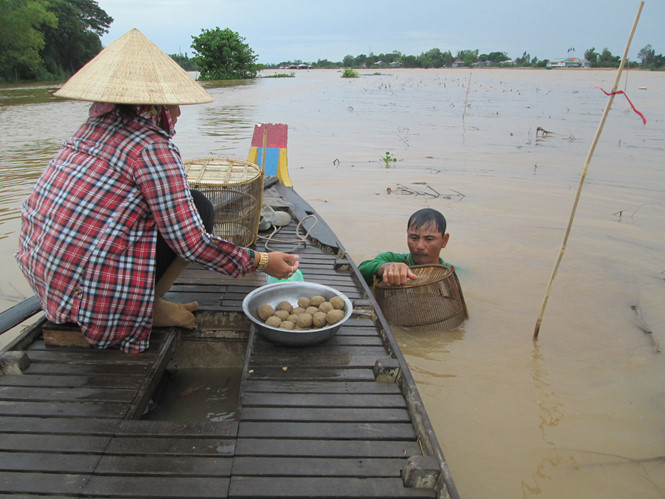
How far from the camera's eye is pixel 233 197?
332 centimetres

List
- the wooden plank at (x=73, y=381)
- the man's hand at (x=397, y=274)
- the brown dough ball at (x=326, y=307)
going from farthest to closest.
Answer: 1. the man's hand at (x=397, y=274)
2. the brown dough ball at (x=326, y=307)
3. the wooden plank at (x=73, y=381)

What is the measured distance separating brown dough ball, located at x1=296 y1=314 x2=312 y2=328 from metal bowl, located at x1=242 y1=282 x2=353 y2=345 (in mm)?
66

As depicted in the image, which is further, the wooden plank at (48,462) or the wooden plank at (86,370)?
the wooden plank at (86,370)

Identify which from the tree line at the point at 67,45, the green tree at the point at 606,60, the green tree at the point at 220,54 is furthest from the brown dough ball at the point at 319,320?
the green tree at the point at 606,60

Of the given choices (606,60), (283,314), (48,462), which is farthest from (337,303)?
(606,60)

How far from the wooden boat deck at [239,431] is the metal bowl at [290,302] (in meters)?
0.07

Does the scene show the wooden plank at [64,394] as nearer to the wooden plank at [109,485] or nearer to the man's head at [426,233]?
the wooden plank at [109,485]

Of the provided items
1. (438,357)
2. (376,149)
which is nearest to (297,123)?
(376,149)

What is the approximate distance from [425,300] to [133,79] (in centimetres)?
209

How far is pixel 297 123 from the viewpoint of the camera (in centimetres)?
1327

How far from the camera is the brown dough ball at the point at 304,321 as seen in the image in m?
2.12

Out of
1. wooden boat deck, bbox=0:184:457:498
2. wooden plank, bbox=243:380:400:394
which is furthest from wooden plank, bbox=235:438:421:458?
wooden plank, bbox=243:380:400:394

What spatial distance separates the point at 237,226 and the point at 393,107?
1486 centimetres

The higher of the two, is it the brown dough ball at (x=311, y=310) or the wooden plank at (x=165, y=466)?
the brown dough ball at (x=311, y=310)
